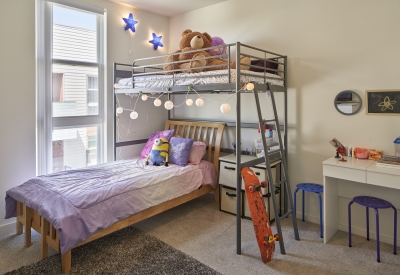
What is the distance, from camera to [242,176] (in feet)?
8.41

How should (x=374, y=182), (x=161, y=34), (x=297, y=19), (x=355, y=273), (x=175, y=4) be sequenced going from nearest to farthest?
(x=355, y=273), (x=374, y=182), (x=297, y=19), (x=175, y=4), (x=161, y=34)

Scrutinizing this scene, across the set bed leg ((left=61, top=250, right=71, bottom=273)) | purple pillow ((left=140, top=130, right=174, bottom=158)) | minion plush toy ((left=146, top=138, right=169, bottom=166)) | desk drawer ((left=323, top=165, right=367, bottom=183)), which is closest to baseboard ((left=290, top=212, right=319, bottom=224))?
desk drawer ((left=323, top=165, right=367, bottom=183))

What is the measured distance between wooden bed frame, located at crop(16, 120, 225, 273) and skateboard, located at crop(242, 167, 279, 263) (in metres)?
1.05

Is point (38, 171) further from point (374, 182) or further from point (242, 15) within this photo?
point (374, 182)

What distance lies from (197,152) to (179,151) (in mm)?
258

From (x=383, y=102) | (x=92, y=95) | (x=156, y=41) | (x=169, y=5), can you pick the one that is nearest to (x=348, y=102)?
(x=383, y=102)

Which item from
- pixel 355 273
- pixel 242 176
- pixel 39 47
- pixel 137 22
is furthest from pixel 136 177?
pixel 137 22

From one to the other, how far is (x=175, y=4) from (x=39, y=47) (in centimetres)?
188

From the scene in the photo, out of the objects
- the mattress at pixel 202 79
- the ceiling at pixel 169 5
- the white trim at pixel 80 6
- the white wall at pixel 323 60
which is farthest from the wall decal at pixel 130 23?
the white wall at pixel 323 60

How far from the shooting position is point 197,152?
12.2 ft

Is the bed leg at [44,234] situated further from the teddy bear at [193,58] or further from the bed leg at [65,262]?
the teddy bear at [193,58]

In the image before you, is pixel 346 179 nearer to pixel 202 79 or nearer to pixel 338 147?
pixel 338 147

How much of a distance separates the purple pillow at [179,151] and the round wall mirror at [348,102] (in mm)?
1815

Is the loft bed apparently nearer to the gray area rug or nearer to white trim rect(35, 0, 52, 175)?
the gray area rug
